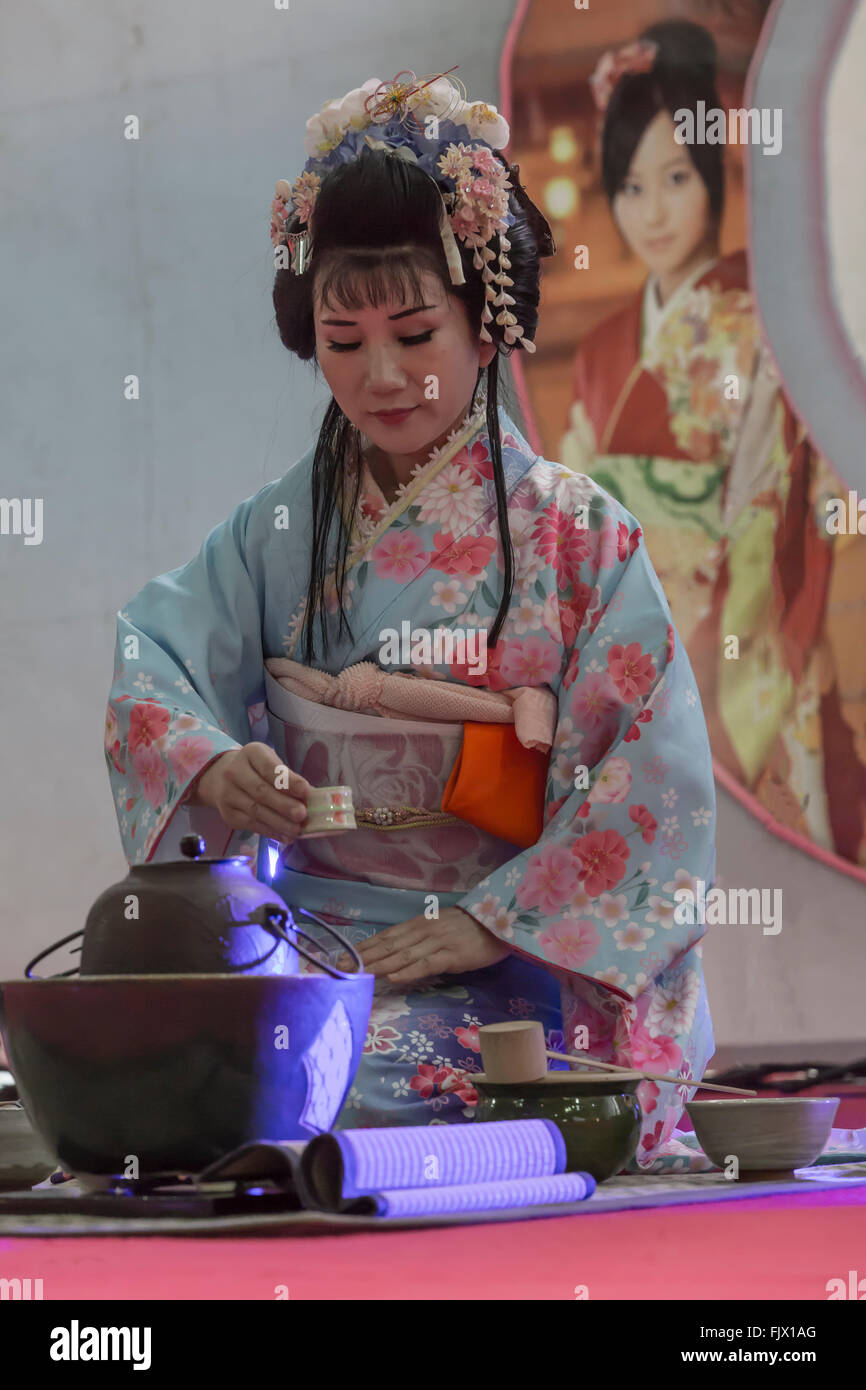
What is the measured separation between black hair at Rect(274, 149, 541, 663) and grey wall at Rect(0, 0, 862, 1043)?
2235 mm

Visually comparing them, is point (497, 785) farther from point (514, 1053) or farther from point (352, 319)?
point (352, 319)

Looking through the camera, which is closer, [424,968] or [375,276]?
[424,968]

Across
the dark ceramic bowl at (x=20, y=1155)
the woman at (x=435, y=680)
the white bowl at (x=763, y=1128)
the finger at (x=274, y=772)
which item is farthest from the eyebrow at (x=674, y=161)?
the dark ceramic bowl at (x=20, y=1155)

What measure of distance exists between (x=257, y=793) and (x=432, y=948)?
0.31 m

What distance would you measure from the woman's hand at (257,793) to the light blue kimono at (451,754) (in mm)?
49

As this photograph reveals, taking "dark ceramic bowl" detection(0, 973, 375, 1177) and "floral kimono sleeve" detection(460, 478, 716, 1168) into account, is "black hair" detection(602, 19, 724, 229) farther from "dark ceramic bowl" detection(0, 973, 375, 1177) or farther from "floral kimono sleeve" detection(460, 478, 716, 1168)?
"dark ceramic bowl" detection(0, 973, 375, 1177)

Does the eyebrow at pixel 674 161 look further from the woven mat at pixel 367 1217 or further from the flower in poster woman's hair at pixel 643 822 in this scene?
the woven mat at pixel 367 1217

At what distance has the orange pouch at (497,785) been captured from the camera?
2.03 m

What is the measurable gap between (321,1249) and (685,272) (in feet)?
12.1

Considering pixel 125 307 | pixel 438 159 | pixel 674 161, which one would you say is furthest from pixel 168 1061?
pixel 674 161

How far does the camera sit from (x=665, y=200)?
4465 millimetres

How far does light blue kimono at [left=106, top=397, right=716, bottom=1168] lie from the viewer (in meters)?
1.96

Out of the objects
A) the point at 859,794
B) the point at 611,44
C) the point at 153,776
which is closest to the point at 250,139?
the point at 611,44

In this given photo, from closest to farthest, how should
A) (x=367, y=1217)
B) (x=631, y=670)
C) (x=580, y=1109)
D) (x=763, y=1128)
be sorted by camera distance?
(x=367, y=1217) < (x=580, y=1109) < (x=763, y=1128) < (x=631, y=670)
